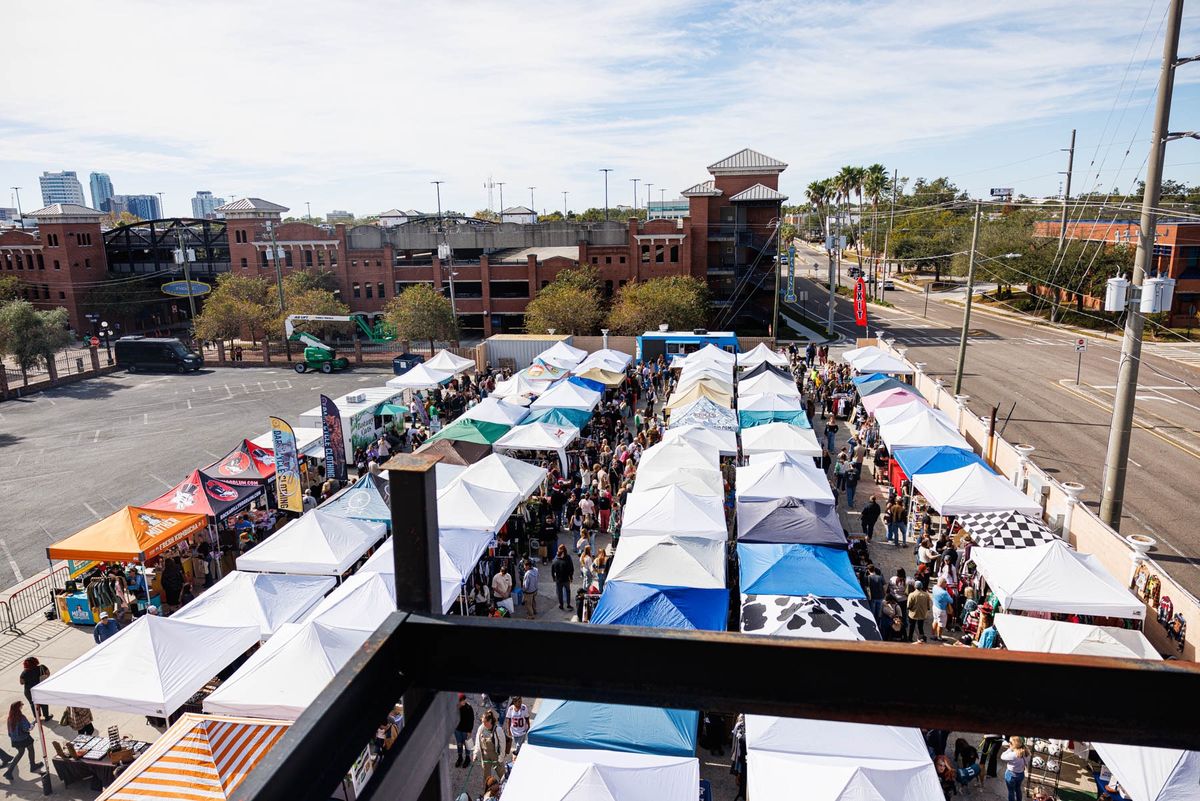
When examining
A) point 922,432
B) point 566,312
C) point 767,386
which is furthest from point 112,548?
point 566,312

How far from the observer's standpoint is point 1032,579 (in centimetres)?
1251

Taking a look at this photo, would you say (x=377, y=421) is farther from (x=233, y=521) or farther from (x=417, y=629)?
(x=417, y=629)

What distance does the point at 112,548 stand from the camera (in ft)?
49.0

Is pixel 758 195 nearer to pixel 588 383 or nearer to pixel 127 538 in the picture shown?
pixel 588 383

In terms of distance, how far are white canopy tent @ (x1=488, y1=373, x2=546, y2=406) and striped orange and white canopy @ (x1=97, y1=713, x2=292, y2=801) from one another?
1763 centimetres

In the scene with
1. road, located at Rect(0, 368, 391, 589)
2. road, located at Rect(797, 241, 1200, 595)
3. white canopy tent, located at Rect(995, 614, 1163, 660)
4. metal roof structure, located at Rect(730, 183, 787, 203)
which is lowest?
road, located at Rect(0, 368, 391, 589)

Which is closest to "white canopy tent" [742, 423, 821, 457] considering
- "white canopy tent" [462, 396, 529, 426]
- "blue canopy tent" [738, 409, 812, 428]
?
"blue canopy tent" [738, 409, 812, 428]

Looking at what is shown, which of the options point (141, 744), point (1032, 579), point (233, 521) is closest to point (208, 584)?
point (233, 521)

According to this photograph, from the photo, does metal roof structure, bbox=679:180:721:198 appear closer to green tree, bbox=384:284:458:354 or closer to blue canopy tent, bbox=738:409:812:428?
green tree, bbox=384:284:458:354

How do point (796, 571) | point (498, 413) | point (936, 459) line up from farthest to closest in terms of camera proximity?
1. point (498, 413)
2. point (936, 459)
3. point (796, 571)

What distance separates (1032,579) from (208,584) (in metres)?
16.1

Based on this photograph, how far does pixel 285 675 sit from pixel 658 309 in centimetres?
3769

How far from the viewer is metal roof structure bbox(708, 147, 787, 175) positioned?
56.4 metres

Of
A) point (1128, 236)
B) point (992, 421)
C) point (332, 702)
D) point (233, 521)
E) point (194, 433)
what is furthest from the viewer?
point (1128, 236)
